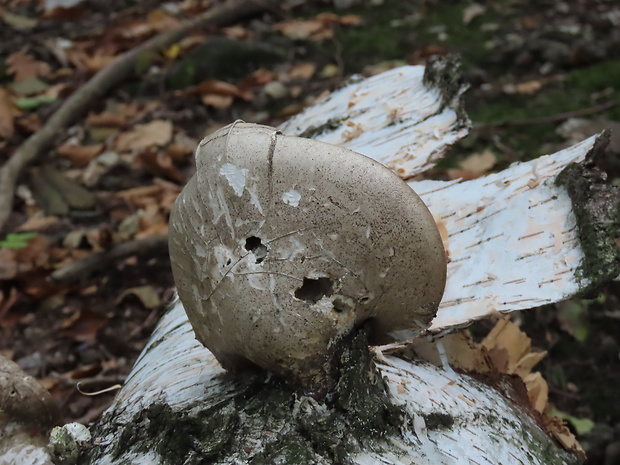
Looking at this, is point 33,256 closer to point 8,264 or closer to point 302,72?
point 8,264

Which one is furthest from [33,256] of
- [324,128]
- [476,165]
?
[476,165]

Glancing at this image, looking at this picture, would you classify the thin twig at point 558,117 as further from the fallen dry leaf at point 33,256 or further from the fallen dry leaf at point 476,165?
the fallen dry leaf at point 33,256

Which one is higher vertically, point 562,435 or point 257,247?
point 257,247

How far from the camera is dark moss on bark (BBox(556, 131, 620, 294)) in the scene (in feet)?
5.22

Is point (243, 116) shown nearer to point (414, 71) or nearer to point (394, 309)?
point (414, 71)

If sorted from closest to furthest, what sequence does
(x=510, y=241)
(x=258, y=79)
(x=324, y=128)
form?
(x=510, y=241)
(x=324, y=128)
(x=258, y=79)

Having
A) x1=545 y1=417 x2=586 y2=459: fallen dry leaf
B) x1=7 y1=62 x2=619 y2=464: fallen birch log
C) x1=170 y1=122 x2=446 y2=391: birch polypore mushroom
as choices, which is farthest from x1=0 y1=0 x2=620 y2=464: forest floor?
x1=170 y1=122 x2=446 y2=391: birch polypore mushroom

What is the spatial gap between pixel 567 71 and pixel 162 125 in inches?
114

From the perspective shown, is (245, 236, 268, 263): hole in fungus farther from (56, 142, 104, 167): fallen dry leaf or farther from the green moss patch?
(56, 142, 104, 167): fallen dry leaf

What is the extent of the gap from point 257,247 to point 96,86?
426cm

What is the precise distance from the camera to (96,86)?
202 inches

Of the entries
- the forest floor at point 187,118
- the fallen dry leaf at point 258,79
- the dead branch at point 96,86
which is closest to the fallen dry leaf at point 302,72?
the forest floor at point 187,118

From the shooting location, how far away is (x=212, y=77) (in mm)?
5277

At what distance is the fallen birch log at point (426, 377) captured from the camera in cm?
137
